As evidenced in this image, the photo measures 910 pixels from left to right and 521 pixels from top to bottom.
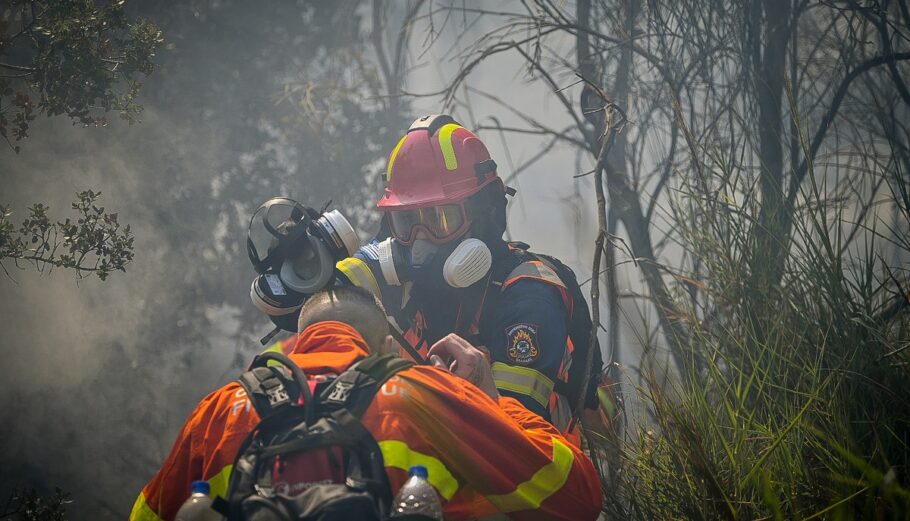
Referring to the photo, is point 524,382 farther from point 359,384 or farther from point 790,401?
point 359,384

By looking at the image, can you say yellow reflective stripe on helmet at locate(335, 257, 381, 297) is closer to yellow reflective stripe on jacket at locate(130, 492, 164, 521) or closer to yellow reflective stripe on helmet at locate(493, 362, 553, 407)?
yellow reflective stripe on helmet at locate(493, 362, 553, 407)

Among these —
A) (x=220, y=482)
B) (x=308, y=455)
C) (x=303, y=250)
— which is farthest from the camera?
(x=303, y=250)

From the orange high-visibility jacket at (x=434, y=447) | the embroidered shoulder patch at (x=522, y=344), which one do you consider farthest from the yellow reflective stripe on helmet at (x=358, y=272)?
the orange high-visibility jacket at (x=434, y=447)

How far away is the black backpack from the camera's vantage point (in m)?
2.04

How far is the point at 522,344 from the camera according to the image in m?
3.61

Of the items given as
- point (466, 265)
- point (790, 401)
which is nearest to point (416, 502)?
point (790, 401)

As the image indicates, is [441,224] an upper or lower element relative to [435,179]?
lower

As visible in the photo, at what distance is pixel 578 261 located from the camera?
516 centimetres

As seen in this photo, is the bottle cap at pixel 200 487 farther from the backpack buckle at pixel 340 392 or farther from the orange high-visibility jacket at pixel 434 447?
the backpack buckle at pixel 340 392

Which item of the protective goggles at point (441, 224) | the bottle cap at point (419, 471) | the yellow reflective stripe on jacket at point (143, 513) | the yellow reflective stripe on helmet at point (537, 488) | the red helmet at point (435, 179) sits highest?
the red helmet at point (435, 179)

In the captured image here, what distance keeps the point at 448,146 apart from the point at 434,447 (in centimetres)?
220

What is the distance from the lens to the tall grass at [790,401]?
2.32m

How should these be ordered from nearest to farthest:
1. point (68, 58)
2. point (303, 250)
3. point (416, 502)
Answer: point (416, 502), point (303, 250), point (68, 58)

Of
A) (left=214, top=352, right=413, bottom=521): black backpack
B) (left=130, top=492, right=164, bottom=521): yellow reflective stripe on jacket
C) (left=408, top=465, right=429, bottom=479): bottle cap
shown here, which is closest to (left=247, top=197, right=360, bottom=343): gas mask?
(left=130, top=492, right=164, bottom=521): yellow reflective stripe on jacket
